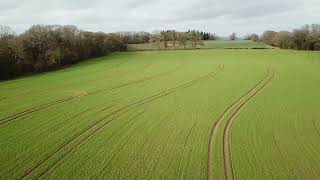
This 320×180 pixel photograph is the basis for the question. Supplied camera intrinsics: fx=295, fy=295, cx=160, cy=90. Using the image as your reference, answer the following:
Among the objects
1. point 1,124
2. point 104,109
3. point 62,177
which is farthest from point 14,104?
point 62,177

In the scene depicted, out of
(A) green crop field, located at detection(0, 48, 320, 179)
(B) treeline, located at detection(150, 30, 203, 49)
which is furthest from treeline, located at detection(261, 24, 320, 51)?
(A) green crop field, located at detection(0, 48, 320, 179)

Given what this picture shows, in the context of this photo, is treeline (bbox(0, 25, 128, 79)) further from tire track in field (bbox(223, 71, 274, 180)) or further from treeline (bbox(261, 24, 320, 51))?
treeline (bbox(261, 24, 320, 51))

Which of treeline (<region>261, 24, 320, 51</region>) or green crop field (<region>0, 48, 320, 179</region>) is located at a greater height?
treeline (<region>261, 24, 320, 51</region>)

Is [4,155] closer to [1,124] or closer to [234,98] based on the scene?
[1,124]

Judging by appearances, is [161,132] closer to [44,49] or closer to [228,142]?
[228,142]

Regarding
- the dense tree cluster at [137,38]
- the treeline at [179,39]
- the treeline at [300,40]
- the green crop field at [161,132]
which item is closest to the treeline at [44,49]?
the green crop field at [161,132]

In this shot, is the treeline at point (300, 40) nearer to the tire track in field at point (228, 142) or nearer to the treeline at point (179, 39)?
the treeline at point (179, 39)
